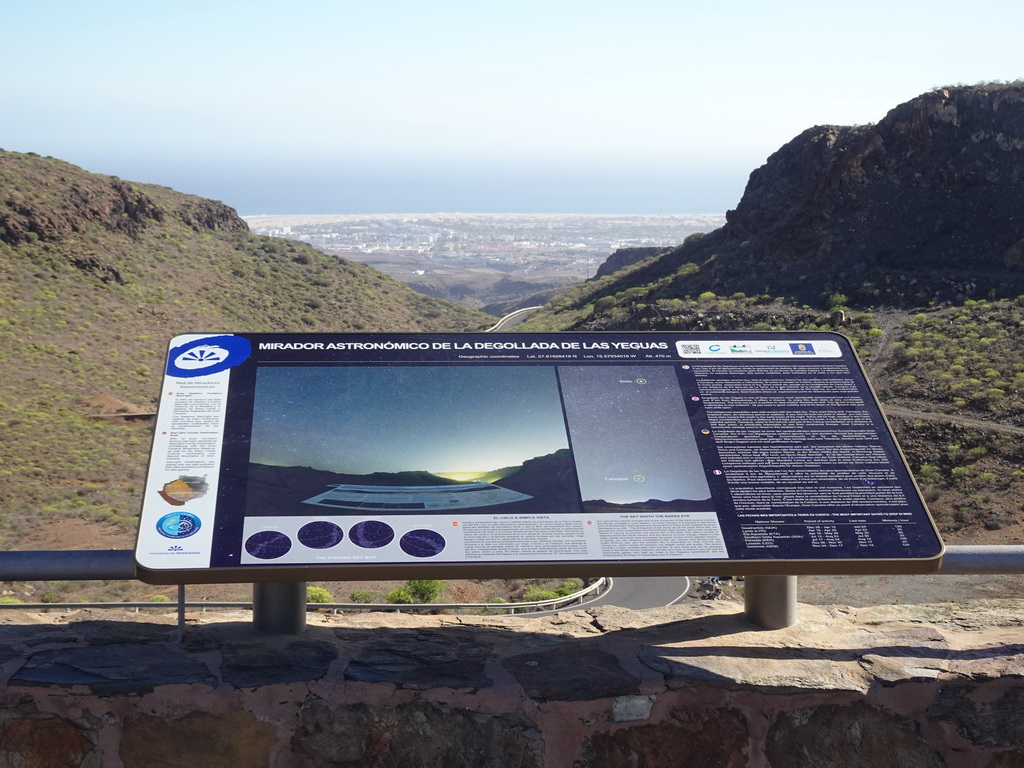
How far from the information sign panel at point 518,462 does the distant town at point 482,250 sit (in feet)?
288

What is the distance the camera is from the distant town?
342ft

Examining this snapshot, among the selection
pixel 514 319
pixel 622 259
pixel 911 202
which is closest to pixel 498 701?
Result: pixel 911 202

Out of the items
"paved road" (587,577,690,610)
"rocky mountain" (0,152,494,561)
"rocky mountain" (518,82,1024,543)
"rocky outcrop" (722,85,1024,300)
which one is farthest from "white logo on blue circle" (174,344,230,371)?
"rocky outcrop" (722,85,1024,300)

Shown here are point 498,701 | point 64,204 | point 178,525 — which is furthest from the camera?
point 64,204

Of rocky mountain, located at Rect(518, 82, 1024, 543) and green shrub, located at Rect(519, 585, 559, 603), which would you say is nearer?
green shrub, located at Rect(519, 585, 559, 603)

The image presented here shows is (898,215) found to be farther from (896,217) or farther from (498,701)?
(498,701)

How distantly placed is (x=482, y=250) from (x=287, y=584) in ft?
520

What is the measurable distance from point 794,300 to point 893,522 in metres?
32.8

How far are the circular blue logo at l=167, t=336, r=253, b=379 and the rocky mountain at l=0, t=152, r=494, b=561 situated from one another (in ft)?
43.5

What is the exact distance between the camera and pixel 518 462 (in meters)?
3.01

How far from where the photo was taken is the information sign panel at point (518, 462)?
108 inches

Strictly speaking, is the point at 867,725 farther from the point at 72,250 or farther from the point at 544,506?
the point at 72,250

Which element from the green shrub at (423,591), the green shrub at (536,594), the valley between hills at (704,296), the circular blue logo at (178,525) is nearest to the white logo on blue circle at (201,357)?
the circular blue logo at (178,525)

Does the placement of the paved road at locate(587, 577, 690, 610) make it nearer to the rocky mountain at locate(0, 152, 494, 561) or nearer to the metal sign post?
the rocky mountain at locate(0, 152, 494, 561)
